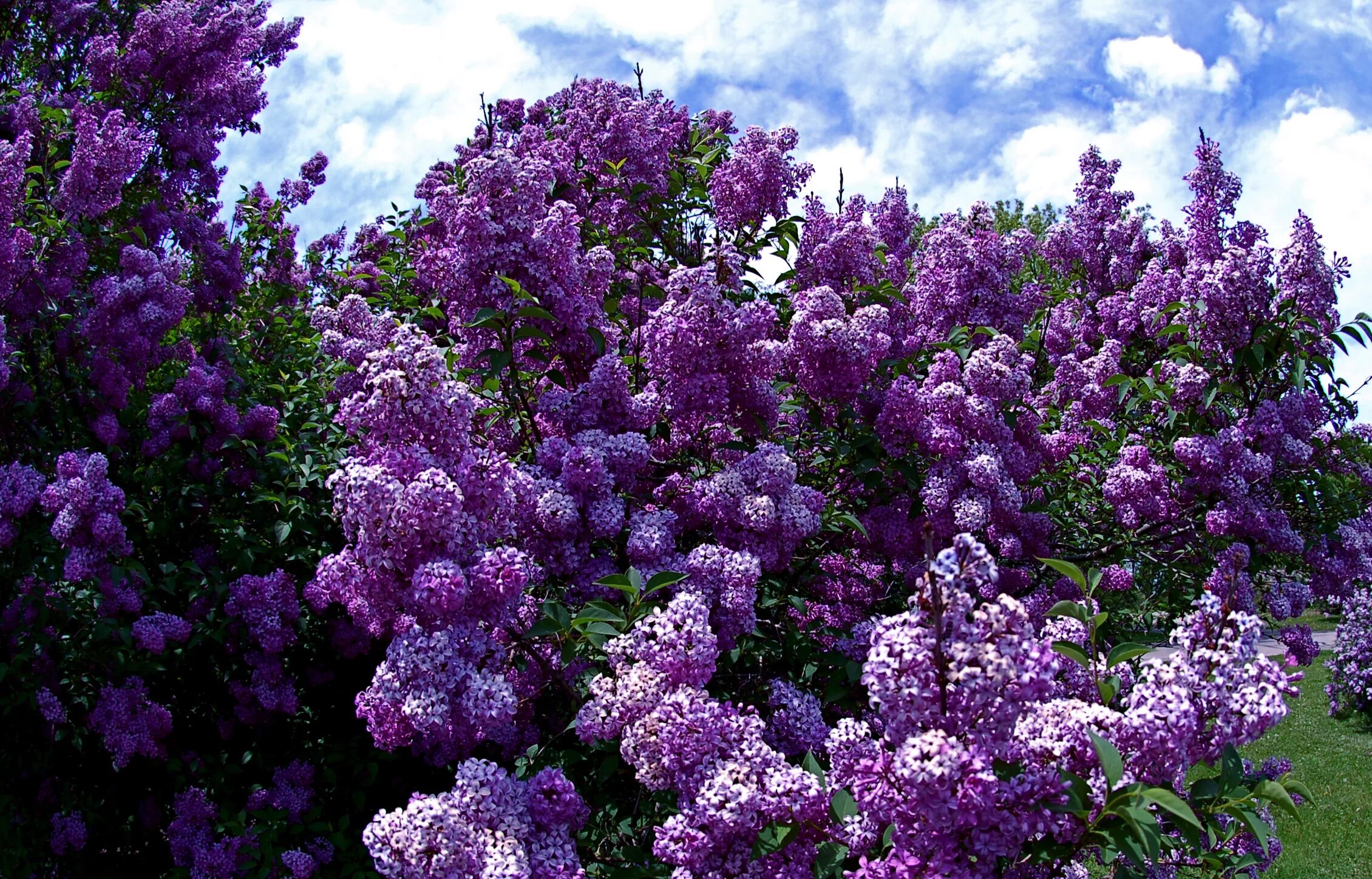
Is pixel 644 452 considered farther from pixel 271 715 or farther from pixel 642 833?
pixel 271 715

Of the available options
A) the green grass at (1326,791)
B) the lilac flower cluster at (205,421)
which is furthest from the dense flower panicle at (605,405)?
the green grass at (1326,791)

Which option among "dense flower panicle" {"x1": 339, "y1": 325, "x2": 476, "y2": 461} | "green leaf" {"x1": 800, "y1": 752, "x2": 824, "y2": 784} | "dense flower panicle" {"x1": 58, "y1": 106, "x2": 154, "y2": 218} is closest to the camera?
"green leaf" {"x1": 800, "y1": 752, "x2": 824, "y2": 784}

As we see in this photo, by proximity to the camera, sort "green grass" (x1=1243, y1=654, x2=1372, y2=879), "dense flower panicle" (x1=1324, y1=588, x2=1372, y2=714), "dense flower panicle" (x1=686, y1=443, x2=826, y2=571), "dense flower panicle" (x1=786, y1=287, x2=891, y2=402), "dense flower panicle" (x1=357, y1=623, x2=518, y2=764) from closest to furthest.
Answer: "dense flower panicle" (x1=357, y1=623, x2=518, y2=764) → "dense flower panicle" (x1=686, y1=443, x2=826, y2=571) → "dense flower panicle" (x1=786, y1=287, x2=891, y2=402) → "green grass" (x1=1243, y1=654, x2=1372, y2=879) → "dense flower panicle" (x1=1324, y1=588, x2=1372, y2=714)

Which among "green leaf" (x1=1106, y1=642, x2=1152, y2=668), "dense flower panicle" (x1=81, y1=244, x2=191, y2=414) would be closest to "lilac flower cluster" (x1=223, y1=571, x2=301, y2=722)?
"dense flower panicle" (x1=81, y1=244, x2=191, y2=414)

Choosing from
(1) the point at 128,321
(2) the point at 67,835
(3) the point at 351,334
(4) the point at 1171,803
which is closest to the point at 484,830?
(4) the point at 1171,803

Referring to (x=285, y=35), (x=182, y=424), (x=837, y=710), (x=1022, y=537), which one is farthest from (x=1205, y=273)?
(x=285, y=35)

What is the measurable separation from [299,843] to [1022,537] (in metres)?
3.49

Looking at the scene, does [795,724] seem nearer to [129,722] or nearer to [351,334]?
[129,722]

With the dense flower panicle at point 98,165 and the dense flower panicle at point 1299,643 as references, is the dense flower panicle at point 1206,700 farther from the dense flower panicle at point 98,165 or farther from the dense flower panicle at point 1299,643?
the dense flower panicle at point 98,165

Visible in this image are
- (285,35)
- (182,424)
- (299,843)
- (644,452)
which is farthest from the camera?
(285,35)

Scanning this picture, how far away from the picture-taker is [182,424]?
4332 millimetres

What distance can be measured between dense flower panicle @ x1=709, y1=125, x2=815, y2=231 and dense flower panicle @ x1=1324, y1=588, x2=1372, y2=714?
18.0m

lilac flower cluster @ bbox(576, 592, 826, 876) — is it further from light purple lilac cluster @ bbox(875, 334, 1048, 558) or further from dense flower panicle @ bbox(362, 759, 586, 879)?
light purple lilac cluster @ bbox(875, 334, 1048, 558)

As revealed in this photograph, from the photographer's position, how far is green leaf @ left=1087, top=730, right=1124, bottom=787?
2031mm
